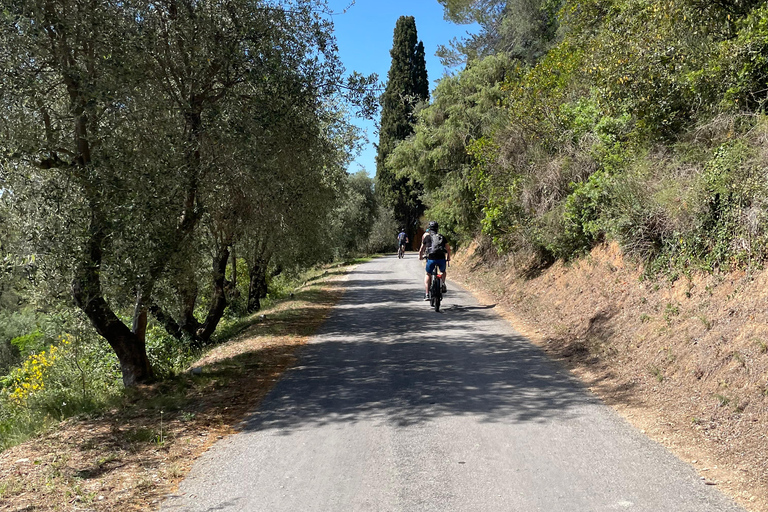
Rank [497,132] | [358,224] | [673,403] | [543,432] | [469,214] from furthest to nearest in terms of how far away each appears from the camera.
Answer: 1. [358,224]
2. [469,214]
3. [497,132]
4. [673,403]
5. [543,432]

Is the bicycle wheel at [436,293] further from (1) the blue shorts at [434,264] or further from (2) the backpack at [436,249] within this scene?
(2) the backpack at [436,249]

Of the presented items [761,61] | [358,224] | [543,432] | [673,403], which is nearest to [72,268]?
[543,432]

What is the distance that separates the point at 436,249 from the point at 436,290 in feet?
3.11

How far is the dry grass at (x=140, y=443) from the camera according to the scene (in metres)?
4.79

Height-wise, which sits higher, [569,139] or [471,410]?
[569,139]

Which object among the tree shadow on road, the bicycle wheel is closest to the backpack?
the bicycle wheel

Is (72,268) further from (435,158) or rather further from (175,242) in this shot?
(435,158)

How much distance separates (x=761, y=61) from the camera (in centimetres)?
833

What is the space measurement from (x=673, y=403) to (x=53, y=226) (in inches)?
300

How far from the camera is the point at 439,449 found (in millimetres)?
5148

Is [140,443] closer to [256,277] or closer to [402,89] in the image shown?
[256,277]

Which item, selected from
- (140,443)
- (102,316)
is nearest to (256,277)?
(102,316)

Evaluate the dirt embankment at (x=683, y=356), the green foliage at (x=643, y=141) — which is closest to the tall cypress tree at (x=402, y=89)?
the green foliage at (x=643, y=141)

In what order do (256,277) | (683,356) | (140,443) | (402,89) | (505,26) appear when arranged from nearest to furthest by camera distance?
(140,443)
(683,356)
(256,277)
(505,26)
(402,89)
